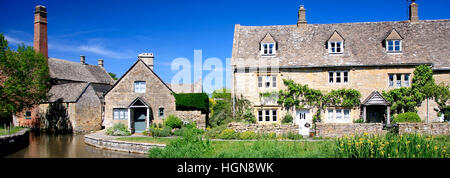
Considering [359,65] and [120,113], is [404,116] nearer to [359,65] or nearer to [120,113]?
[359,65]

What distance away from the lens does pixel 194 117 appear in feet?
83.3

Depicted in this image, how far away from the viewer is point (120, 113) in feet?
89.5

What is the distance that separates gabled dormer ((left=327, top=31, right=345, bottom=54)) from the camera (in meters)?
24.6

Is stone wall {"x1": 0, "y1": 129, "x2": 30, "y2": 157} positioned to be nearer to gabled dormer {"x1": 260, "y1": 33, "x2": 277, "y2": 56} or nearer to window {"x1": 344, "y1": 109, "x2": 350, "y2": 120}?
gabled dormer {"x1": 260, "y1": 33, "x2": 277, "y2": 56}

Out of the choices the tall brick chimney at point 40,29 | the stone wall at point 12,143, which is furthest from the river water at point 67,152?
the tall brick chimney at point 40,29

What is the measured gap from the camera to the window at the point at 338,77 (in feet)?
78.4

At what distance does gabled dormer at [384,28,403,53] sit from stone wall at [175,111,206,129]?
16.7 m

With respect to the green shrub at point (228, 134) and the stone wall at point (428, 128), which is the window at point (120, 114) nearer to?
the green shrub at point (228, 134)

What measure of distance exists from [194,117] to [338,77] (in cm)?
1272

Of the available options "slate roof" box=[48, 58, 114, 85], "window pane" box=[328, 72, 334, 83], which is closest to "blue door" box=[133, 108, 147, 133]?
"window pane" box=[328, 72, 334, 83]

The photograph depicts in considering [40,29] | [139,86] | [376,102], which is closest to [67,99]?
[139,86]
